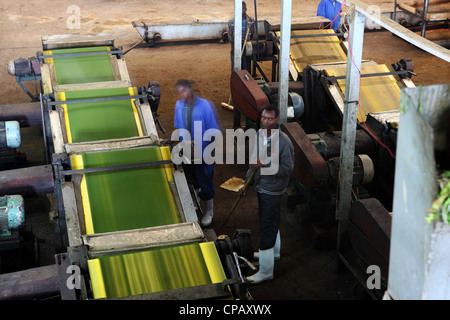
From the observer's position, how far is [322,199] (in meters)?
4.86

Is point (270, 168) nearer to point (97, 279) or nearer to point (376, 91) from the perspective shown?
point (97, 279)

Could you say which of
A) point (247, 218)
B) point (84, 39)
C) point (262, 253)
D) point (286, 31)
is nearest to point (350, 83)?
point (286, 31)

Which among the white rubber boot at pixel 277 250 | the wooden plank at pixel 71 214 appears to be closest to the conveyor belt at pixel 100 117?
the wooden plank at pixel 71 214

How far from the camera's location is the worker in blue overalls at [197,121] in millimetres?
4793

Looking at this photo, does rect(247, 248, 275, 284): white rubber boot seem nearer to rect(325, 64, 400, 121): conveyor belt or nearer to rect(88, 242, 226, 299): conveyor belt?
rect(88, 242, 226, 299): conveyor belt

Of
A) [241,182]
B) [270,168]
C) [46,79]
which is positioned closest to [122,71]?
[46,79]

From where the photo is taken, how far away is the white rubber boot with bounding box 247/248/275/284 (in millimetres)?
4430

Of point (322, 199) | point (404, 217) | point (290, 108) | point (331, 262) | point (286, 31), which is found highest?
point (286, 31)

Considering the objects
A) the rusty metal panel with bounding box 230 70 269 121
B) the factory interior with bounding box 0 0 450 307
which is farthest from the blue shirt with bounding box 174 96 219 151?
the rusty metal panel with bounding box 230 70 269 121

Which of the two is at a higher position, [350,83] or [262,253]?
[350,83]

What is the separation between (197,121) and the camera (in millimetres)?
4871

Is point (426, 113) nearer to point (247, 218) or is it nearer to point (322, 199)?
point (322, 199)

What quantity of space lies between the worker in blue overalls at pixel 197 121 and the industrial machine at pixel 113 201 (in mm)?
332

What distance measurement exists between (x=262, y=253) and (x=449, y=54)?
2.28 m
